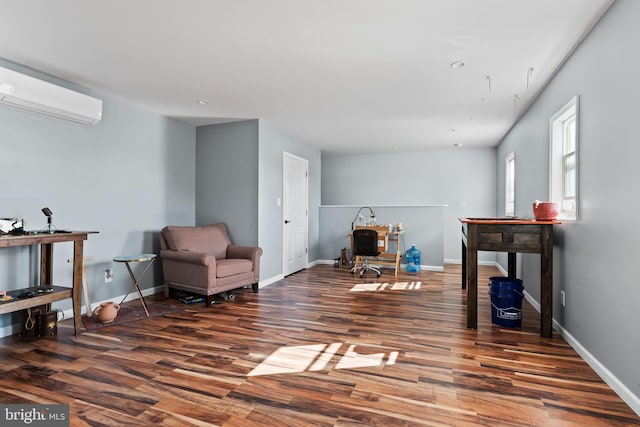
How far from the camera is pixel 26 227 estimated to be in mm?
3113

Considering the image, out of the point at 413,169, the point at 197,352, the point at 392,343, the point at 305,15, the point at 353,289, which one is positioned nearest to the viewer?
the point at 305,15

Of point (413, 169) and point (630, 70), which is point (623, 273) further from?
point (413, 169)

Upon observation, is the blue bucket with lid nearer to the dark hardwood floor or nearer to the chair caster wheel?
the dark hardwood floor

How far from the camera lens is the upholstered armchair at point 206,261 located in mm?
3961

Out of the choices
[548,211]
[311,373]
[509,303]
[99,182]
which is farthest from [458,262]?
[99,182]

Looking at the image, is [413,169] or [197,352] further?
[413,169]

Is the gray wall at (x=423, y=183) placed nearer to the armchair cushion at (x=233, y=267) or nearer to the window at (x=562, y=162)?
the armchair cushion at (x=233, y=267)

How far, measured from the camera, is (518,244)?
305cm

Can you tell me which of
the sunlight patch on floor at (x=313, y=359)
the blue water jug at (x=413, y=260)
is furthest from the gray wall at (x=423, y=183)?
the sunlight patch on floor at (x=313, y=359)

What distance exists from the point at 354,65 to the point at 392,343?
2411mm

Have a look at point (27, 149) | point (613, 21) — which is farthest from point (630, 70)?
point (27, 149)

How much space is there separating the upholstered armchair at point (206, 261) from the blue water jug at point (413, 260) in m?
2.95

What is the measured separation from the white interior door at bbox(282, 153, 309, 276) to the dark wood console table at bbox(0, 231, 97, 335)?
3.01 m

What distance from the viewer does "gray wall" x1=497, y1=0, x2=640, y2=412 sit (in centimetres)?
194
